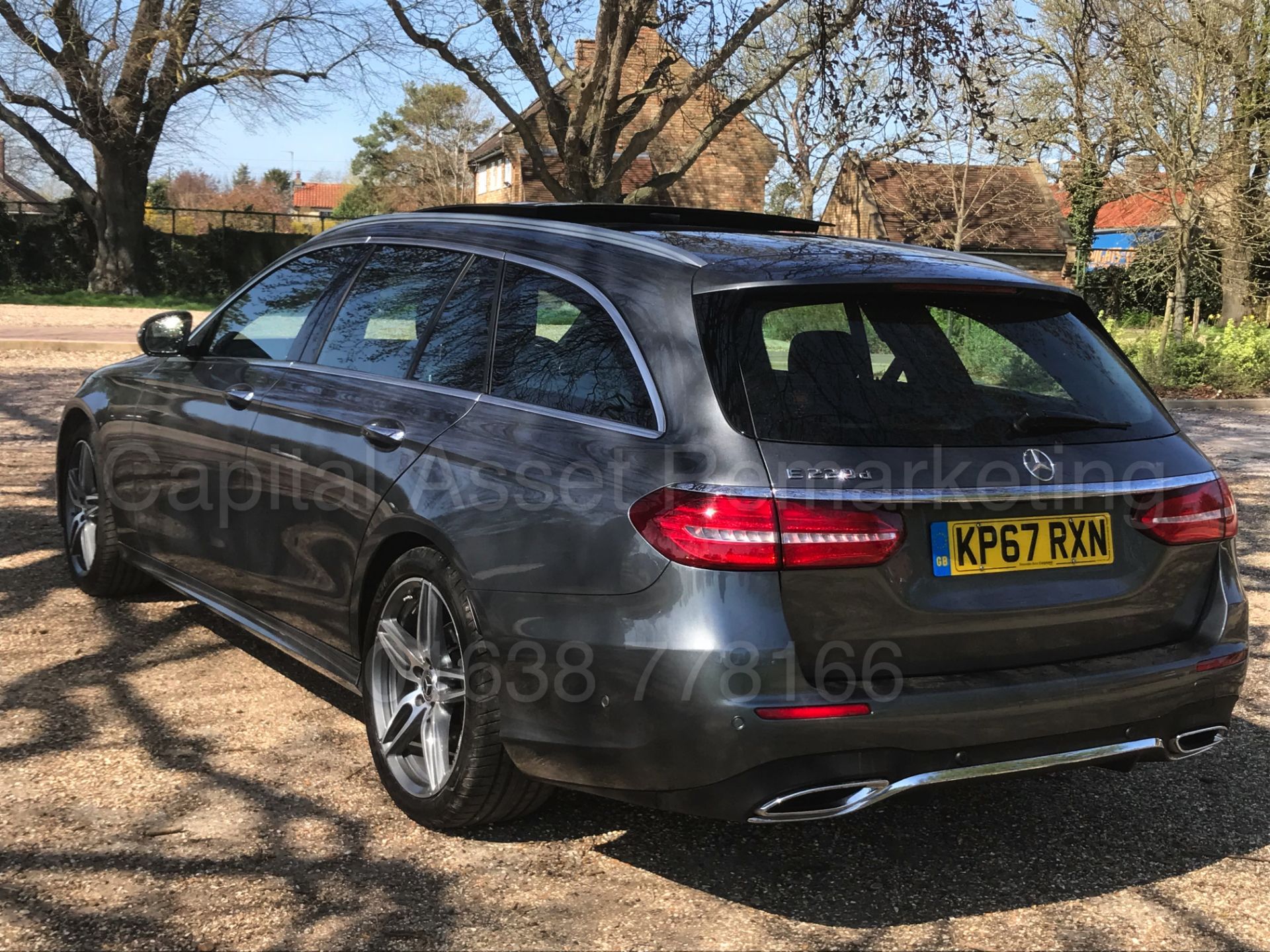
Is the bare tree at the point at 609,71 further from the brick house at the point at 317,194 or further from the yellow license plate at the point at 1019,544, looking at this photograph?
the brick house at the point at 317,194

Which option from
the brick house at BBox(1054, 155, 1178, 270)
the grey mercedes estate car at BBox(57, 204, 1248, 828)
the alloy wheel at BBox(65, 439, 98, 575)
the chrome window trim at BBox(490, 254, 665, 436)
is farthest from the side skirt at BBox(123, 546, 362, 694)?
the brick house at BBox(1054, 155, 1178, 270)

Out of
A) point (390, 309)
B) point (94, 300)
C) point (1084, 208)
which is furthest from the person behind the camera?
point (1084, 208)

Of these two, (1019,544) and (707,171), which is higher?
(707,171)

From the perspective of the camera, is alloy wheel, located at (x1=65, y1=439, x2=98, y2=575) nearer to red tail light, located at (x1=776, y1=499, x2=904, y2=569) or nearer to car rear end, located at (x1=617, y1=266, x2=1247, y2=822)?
car rear end, located at (x1=617, y1=266, x2=1247, y2=822)

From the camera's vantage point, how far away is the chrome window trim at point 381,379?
377cm

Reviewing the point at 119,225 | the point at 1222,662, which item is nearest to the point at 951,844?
the point at 1222,662

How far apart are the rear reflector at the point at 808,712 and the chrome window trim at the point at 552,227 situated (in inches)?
43.4

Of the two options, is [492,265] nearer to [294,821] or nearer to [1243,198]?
[294,821]

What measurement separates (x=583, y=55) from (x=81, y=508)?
13.2m

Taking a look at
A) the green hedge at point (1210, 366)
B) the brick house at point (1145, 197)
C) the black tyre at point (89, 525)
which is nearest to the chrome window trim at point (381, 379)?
the black tyre at point (89, 525)

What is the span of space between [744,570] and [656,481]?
298 mm

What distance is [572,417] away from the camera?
339cm

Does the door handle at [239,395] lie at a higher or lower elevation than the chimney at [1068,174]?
lower

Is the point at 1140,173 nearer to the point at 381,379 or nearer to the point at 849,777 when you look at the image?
the point at 381,379
